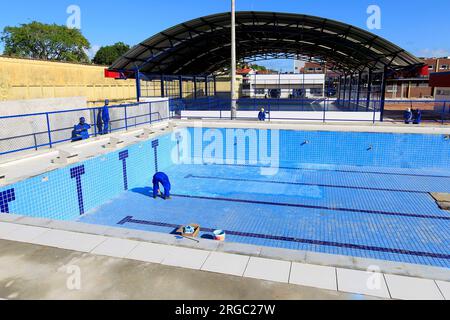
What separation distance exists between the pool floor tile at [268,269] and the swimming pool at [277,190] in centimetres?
312

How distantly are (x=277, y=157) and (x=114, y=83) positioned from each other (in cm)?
2680

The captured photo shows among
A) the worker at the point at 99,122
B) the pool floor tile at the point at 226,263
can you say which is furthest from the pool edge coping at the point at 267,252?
the worker at the point at 99,122

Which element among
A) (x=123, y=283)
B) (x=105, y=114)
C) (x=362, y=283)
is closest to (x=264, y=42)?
(x=105, y=114)

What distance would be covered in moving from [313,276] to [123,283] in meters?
2.04

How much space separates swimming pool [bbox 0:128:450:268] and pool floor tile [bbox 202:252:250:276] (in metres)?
3.14

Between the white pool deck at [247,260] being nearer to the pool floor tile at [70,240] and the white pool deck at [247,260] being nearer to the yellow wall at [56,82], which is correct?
the pool floor tile at [70,240]

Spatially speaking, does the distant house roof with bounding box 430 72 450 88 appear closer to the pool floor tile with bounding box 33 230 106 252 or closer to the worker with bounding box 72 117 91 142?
the worker with bounding box 72 117 91 142

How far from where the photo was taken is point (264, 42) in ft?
82.3

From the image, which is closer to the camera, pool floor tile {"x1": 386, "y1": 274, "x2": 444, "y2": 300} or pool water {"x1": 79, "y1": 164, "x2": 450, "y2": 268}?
pool floor tile {"x1": 386, "y1": 274, "x2": 444, "y2": 300}

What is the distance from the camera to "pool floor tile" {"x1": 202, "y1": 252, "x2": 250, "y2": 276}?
389cm

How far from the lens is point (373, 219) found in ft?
27.4

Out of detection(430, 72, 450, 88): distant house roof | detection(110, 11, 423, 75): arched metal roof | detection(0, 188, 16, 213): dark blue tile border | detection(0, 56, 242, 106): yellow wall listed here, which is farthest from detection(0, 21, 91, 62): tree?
detection(0, 188, 16, 213): dark blue tile border

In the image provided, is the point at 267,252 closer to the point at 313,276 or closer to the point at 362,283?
the point at 313,276

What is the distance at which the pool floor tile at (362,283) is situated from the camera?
3446 mm
